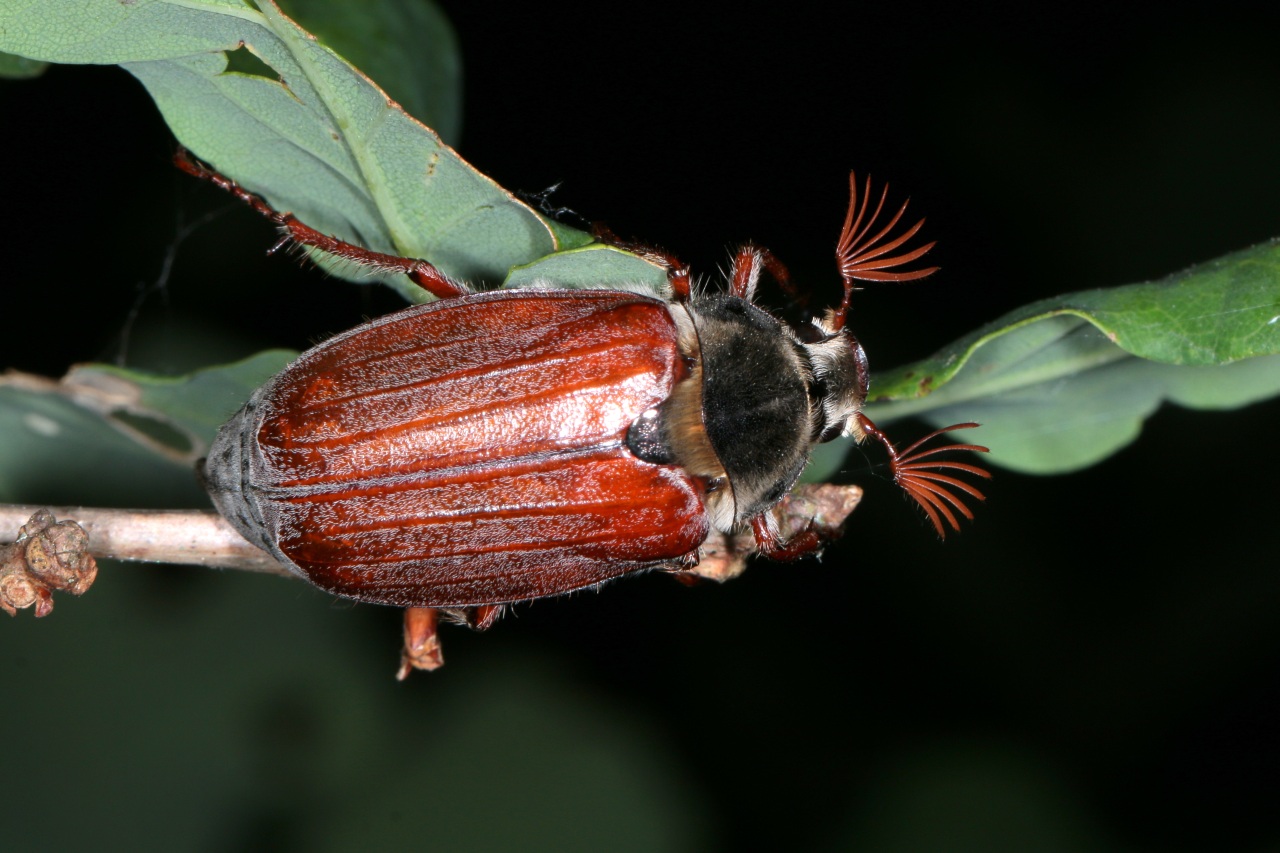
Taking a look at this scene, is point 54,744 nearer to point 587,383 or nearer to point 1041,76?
point 587,383

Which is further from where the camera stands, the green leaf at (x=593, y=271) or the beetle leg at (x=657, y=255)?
the beetle leg at (x=657, y=255)

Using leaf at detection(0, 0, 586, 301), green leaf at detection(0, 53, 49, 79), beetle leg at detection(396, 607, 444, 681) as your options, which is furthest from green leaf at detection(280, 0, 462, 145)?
beetle leg at detection(396, 607, 444, 681)

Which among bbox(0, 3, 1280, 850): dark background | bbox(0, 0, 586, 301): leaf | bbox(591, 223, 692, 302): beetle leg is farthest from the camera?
bbox(0, 3, 1280, 850): dark background

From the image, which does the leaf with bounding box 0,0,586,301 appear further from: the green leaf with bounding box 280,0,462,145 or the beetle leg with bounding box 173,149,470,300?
the green leaf with bounding box 280,0,462,145

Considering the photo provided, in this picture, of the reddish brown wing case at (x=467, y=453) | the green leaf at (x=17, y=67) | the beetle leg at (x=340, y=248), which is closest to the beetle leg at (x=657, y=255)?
the reddish brown wing case at (x=467, y=453)

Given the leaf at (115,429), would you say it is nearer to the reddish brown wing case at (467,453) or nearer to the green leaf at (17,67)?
the reddish brown wing case at (467,453)

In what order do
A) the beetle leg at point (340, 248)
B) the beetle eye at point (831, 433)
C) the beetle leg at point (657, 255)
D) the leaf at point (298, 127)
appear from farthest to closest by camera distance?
the beetle eye at point (831, 433) < the beetle leg at point (657, 255) < the beetle leg at point (340, 248) < the leaf at point (298, 127)
